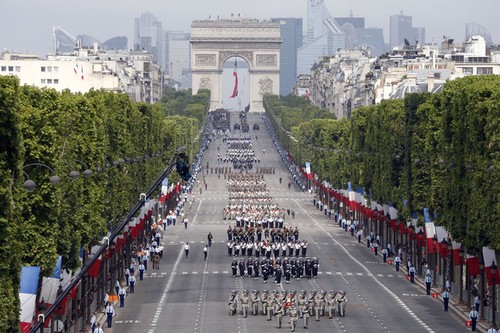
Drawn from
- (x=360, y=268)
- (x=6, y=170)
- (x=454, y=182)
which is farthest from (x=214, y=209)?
(x=6, y=170)

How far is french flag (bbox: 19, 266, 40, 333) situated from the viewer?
5644 centimetres

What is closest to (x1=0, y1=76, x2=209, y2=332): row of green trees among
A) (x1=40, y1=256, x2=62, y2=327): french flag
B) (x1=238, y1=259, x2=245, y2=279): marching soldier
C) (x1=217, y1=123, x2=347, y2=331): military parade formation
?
(x1=40, y1=256, x2=62, y2=327): french flag

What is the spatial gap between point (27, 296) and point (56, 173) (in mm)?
15588

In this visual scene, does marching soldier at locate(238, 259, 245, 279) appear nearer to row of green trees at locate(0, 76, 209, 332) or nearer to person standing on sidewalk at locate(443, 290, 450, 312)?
row of green trees at locate(0, 76, 209, 332)

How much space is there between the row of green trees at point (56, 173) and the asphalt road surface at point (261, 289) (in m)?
5.06

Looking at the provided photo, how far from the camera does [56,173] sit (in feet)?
237

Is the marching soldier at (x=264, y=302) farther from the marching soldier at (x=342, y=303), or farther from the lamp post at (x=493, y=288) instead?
the lamp post at (x=493, y=288)

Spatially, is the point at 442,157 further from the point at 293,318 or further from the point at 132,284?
the point at 293,318

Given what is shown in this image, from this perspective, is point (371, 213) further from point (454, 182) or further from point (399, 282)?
point (454, 182)

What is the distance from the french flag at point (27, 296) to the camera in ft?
185

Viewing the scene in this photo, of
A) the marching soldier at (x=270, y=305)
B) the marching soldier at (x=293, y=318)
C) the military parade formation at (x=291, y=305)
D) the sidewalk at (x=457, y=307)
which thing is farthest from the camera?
the marching soldier at (x=270, y=305)

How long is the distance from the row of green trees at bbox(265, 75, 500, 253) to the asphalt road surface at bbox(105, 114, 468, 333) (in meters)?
4.58

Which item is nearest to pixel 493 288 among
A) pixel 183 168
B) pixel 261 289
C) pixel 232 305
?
pixel 232 305

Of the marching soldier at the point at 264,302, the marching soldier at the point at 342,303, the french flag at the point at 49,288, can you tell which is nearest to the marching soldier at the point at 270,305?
the marching soldier at the point at 264,302
